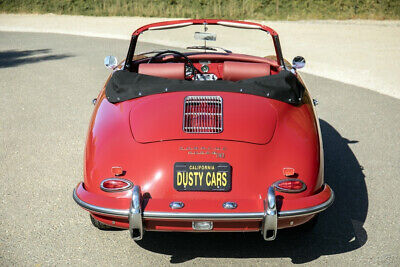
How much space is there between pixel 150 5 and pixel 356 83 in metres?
15.1

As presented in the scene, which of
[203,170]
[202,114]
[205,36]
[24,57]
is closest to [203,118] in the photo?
[202,114]

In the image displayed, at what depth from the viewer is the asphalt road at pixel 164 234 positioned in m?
3.76

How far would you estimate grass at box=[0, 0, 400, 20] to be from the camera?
2173 centimetres

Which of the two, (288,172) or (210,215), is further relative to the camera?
(288,172)

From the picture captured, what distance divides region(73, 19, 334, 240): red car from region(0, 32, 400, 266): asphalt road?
1.09 feet

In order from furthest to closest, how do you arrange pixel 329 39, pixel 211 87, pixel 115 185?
pixel 329 39, pixel 211 87, pixel 115 185

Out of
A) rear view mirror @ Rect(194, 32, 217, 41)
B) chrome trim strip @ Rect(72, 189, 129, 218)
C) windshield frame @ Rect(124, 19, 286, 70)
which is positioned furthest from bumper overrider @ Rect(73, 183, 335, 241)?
rear view mirror @ Rect(194, 32, 217, 41)

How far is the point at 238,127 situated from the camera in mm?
3682

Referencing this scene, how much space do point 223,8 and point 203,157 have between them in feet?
66.4

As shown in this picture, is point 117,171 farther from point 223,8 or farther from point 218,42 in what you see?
point 223,8

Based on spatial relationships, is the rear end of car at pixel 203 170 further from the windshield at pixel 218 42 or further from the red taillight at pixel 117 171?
the windshield at pixel 218 42

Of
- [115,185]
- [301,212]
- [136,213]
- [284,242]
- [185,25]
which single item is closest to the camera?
[136,213]

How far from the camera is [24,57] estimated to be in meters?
12.1

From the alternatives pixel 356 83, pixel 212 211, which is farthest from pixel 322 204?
pixel 356 83
